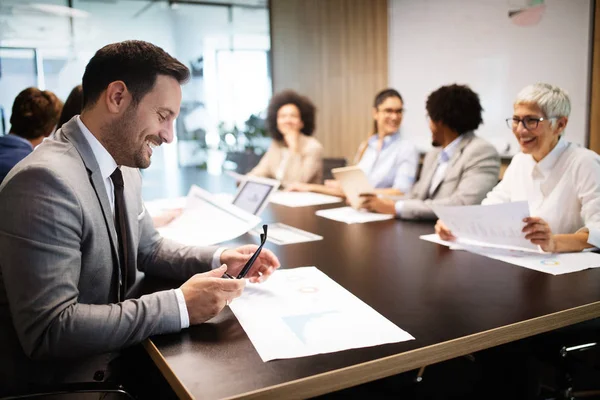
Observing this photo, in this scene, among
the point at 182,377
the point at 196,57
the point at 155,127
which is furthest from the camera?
the point at 196,57

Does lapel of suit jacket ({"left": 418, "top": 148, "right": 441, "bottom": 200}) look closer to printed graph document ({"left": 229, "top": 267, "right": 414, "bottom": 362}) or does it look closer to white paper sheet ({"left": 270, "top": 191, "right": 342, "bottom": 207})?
white paper sheet ({"left": 270, "top": 191, "right": 342, "bottom": 207})

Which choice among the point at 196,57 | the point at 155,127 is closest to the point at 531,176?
the point at 155,127

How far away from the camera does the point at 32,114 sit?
3004 millimetres

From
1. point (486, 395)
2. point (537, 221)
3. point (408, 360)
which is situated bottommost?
point (486, 395)

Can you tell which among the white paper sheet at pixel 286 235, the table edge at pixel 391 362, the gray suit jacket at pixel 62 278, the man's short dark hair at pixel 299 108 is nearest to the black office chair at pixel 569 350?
the table edge at pixel 391 362

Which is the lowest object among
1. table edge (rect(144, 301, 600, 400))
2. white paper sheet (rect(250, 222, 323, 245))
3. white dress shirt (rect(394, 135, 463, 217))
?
table edge (rect(144, 301, 600, 400))

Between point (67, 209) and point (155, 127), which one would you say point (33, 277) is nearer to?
point (67, 209)

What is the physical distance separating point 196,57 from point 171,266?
424cm

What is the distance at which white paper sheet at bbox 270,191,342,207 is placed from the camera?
9.54 ft

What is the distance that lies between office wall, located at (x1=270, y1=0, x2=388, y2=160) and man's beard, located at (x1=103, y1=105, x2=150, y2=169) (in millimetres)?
4416

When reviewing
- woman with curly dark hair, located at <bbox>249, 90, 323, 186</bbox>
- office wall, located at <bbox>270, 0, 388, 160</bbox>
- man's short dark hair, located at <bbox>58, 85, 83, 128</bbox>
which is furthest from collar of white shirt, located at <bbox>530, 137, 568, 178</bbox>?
office wall, located at <bbox>270, 0, 388, 160</bbox>

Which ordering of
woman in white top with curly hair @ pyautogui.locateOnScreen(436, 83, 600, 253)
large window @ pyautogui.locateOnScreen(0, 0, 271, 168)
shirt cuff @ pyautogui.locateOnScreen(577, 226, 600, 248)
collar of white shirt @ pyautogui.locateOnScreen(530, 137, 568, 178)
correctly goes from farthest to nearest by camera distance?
large window @ pyautogui.locateOnScreen(0, 0, 271, 168) → collar of white shirt @ pyautogui.locateOnScreen(530, 137, 568, 178) → woman in white top with curly hair @ pyautogui.locateOnScreen(436, 83, 600, 253) → shirt cuff @ pyautogui.locateOnScreen(577, 226, 600, 248)

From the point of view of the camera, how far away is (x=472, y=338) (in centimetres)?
105

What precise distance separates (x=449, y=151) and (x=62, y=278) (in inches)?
85.4
